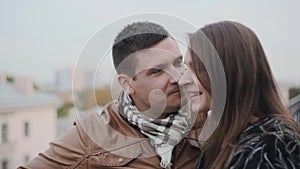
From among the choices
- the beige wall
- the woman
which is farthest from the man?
the beige wall

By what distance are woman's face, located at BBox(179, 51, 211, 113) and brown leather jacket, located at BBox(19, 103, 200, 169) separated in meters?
0.18

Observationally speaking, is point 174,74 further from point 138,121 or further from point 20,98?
point 20,98

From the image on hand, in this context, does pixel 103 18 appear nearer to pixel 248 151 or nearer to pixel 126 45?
pixel 126 45

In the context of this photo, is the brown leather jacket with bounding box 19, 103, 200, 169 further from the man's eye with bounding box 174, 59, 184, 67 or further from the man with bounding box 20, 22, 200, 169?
the man's eye with bounding box 174, 59, 184, 67

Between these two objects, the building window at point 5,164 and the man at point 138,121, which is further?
the building window at point 5,164

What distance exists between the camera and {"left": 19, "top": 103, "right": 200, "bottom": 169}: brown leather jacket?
941mm

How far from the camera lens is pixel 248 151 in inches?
27.1

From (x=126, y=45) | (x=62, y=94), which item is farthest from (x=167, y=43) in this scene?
(x=62, y=94)

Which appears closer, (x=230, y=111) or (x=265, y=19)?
(x=230, y=111)

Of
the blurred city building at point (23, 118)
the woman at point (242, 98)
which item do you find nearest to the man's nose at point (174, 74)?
the woman at point (242, 98)

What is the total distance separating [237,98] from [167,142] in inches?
10.1

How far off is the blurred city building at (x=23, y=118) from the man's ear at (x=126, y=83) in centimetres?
40

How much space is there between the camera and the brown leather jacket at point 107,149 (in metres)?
0.94

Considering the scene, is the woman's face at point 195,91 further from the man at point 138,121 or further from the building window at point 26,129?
the building window at point 26,129
